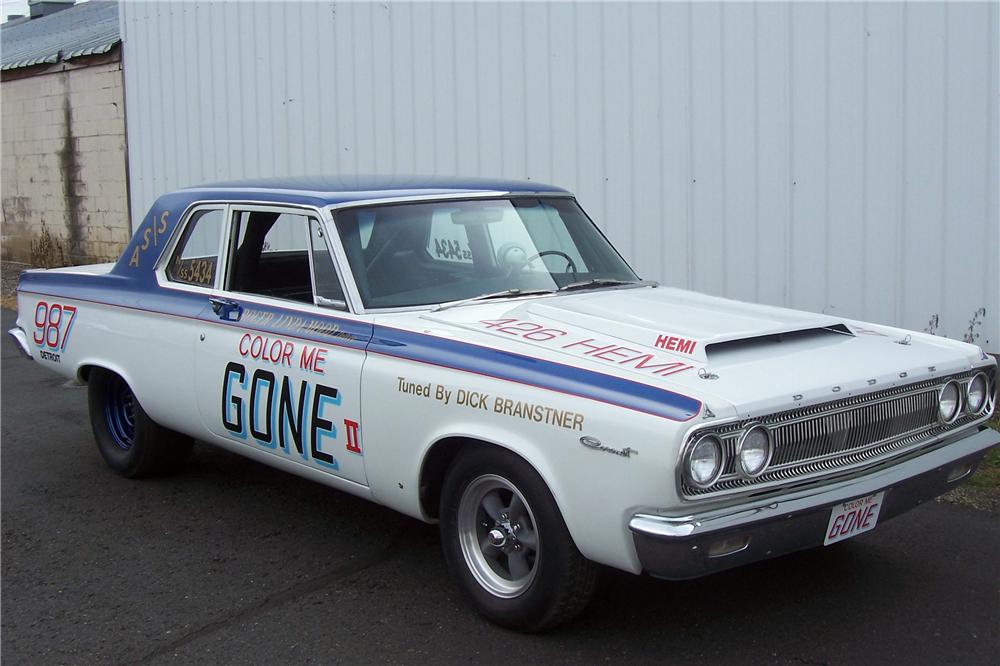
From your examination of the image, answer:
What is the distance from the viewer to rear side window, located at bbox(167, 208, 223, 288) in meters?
5.39

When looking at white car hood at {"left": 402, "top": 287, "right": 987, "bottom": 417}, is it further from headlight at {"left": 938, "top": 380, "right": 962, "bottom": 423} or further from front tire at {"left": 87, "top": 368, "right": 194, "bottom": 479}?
front tire at {"left": 87, "top": 368, "right": 194, "bottom": 479}

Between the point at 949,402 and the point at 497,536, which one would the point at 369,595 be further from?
the point at 949,402

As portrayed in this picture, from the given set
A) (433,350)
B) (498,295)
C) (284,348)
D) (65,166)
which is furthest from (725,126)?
(65,166)

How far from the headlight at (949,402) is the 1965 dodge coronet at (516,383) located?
0.01 metres

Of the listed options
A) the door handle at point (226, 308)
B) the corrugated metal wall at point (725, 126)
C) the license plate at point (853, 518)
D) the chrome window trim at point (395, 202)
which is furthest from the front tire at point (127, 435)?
the corrugated metal wall at point (725, 126)

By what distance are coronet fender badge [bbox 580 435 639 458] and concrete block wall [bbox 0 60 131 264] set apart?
1264 cm

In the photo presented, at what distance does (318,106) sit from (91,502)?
6521mm

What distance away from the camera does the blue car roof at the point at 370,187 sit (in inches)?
193

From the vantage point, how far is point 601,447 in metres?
3.43

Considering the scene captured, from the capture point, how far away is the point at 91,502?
18.6 feet

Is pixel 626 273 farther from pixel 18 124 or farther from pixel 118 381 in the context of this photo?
pixel 18 124

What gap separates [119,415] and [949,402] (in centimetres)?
444

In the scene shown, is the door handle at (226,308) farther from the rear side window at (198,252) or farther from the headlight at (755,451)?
the headlight at (755,451)

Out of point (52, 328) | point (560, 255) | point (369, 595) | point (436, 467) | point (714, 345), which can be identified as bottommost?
point (369, 595)
